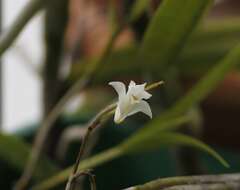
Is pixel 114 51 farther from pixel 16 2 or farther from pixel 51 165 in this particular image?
pixel 16 2

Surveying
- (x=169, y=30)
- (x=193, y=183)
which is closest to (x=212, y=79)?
(x=169, y=30)

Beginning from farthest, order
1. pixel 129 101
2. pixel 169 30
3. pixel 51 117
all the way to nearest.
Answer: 1. pixel 51 117
2. pixel 169 30
3. pixel 129 101

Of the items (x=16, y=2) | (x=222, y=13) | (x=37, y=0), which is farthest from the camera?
(x=16, y=2)

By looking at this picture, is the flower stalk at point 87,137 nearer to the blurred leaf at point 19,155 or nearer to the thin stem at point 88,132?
the thin stem at point 88,132

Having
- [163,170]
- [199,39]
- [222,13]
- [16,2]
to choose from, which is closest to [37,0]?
[199,39]

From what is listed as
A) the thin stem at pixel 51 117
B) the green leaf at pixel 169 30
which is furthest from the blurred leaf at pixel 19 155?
the green leaf at pixel 169 30

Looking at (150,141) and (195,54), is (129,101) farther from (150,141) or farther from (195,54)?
(195,54)

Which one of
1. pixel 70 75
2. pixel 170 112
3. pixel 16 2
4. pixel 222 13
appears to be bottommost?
pixel 170 112
